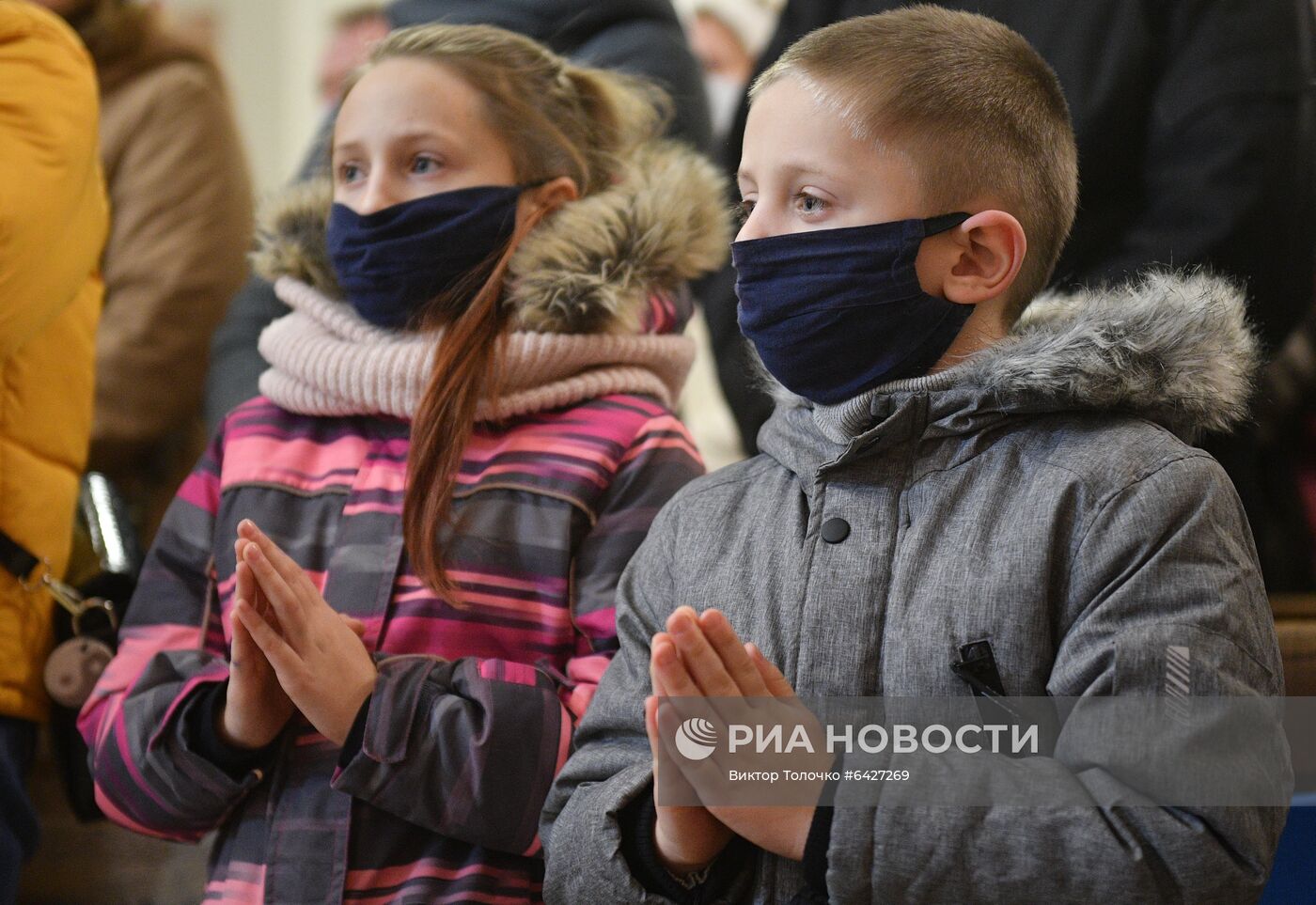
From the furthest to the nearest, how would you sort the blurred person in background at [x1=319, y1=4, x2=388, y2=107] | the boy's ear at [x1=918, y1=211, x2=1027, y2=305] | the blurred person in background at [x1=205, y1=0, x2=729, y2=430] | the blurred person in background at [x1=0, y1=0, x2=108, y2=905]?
1. the blurred person in background at [x1=319, y1=4, x2=388, y2=107]
2. the blurred person in background at [x1=205, y1=0, x2=729, y2=430]
3. the blurred person in background at [x1=0, y1=0, x2=108, y2=905]
4. the boy's ear at [x1=918, y1=211, x2=1027, y2=305]

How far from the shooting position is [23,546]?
2018 mm

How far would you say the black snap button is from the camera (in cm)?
143

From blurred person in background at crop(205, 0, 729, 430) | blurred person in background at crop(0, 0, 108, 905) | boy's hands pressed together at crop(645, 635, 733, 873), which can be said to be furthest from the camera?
blurred person in background at crop(205, 0, 729, 430)

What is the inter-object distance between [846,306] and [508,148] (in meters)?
0.72

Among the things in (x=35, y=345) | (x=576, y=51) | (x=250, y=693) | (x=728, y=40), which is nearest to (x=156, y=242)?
(x=35, y=345)

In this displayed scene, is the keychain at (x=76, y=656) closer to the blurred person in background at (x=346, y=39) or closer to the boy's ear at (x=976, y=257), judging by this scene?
the boy's ear at (x=976, y=257)

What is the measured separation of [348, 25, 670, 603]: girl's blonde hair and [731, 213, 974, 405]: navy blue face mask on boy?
0.48 m

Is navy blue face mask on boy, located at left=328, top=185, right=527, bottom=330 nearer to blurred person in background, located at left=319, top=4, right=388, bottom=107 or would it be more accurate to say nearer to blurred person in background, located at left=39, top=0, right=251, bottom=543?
blurred person in background, located at left=39, top=0, right=251, bottom=543

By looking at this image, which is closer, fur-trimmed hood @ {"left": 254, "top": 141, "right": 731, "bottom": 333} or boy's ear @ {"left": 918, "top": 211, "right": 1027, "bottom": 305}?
boy's ear @ {"left": 918, "top": 211, "right": 1027, "bottom": 305}

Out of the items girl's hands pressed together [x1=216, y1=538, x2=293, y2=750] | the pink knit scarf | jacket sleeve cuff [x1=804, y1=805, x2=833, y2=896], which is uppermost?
the pink knit scarf

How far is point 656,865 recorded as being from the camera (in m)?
1.39

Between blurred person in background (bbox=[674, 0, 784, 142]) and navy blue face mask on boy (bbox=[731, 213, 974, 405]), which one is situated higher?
navy blue face mask on boy (bbox=[731, 213, 974, 405])

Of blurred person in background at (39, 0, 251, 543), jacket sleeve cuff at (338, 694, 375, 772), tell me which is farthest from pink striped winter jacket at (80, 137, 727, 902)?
blurred person in background at (39, 0, 251, 543)

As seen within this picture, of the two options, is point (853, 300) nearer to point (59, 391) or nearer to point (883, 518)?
point (883, 518)
